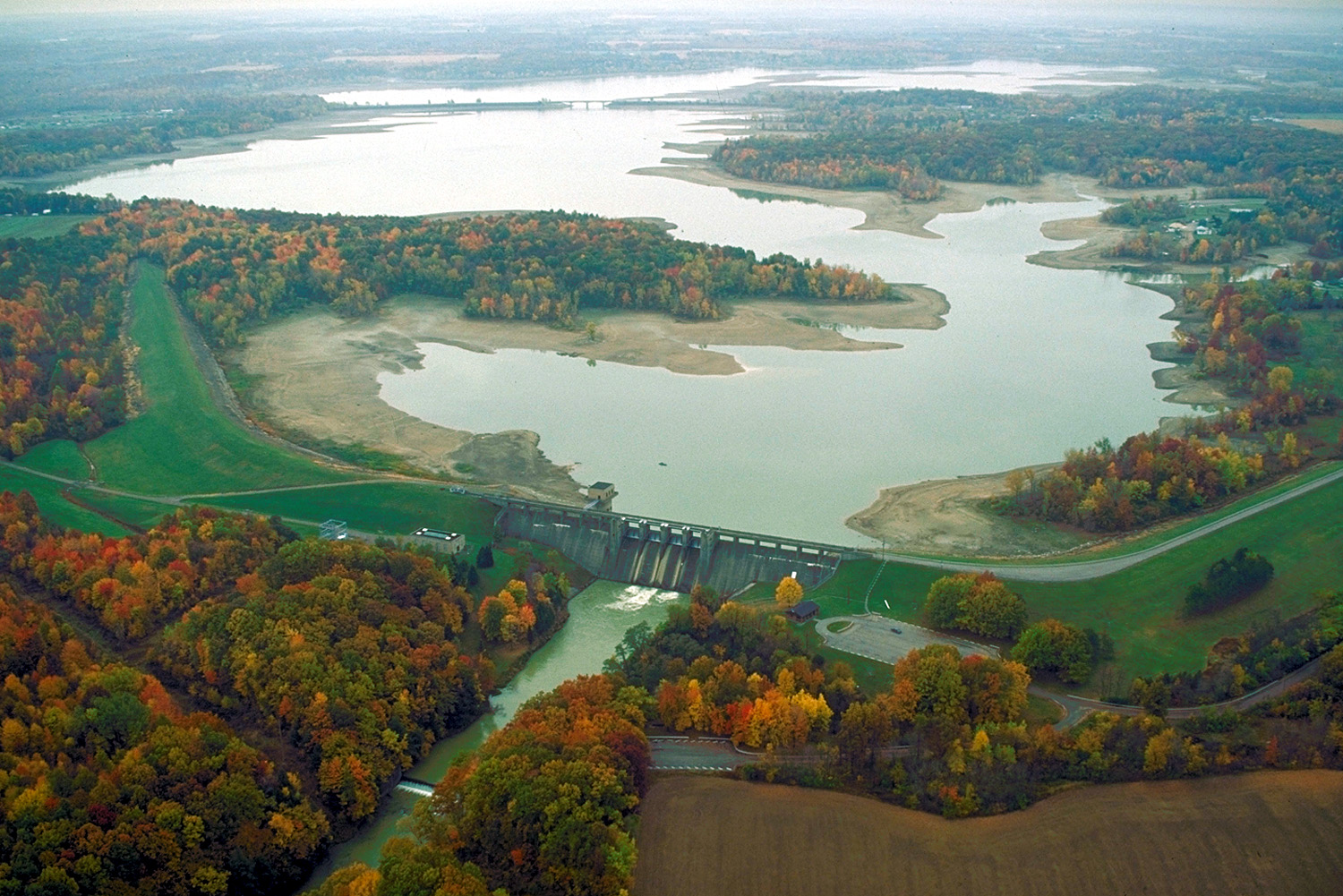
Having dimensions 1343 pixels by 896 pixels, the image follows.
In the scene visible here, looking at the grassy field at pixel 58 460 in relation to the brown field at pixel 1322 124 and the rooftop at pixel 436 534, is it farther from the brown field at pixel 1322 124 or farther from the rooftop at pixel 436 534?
the brown field at pixel 1322 124

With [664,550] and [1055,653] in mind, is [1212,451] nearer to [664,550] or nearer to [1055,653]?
[1055,653]

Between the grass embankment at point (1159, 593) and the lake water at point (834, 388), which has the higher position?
the grass embankment at point (1159, 593)

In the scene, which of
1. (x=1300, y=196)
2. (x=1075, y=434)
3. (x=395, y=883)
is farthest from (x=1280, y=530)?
(x=1300, y=196)

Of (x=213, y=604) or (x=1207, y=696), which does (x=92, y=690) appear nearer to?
(x=213, y=604)

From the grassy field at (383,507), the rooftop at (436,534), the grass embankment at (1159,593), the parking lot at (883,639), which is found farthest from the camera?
the grassy field at (383,507)

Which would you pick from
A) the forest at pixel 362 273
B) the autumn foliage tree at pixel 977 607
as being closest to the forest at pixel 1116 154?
the forest at pixel 362 273

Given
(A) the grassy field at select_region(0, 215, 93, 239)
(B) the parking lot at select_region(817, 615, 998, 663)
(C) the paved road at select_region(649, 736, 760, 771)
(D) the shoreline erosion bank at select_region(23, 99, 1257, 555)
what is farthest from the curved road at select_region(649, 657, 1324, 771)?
(A) the grassy field at select_region(0, 215, 93, 239)

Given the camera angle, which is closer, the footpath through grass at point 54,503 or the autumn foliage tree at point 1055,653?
the autumn foliage tree at point 1055,653

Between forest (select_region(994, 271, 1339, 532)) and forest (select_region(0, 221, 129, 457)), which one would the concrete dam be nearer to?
forest (select_region(994, 271, 1339, 532))
